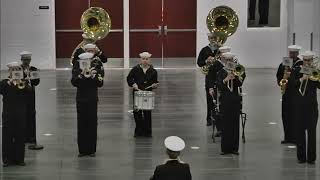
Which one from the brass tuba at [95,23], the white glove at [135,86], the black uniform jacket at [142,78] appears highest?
the brass tuba at [95,23]

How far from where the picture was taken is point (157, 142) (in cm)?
1509

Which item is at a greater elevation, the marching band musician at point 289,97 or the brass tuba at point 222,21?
the brass tuba at point 222,21

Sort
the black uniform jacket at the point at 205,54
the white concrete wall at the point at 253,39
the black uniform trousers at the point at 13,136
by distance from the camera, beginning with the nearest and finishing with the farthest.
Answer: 1. the black uniform trousers at the point at 13,136
2. the black uniform jacket at the point at 205,54
3. the white concrete wall at the point at 253,39

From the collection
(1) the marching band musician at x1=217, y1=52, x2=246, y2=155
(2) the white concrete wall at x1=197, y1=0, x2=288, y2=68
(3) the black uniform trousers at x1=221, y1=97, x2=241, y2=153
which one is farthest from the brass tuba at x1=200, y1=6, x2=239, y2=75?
(2) the white concrete wall at x1=197, y1=0, x2=288, y2=68

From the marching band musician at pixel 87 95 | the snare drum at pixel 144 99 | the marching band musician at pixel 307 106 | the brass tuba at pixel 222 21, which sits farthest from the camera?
the brass tuba at pixel 222 21

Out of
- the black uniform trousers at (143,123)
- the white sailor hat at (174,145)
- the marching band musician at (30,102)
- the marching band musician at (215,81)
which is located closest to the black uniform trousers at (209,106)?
the marching band musician at (215,81)

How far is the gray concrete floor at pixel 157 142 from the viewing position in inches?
499

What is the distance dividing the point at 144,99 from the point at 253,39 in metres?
13.8

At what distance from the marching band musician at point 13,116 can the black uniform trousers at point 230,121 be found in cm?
373

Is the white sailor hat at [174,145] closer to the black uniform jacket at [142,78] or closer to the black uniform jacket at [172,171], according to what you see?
the black uniform jacket at [172,171]

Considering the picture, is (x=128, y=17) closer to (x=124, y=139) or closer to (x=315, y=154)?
(x=124, y=139)

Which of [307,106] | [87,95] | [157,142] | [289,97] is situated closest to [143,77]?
[157,142]

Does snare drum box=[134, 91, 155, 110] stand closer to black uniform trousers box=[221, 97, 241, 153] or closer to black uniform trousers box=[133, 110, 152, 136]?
black uniform trousers box=[133, 110, 152, 136]

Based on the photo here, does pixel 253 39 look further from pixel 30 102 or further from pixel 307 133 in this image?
pixel 30 102
